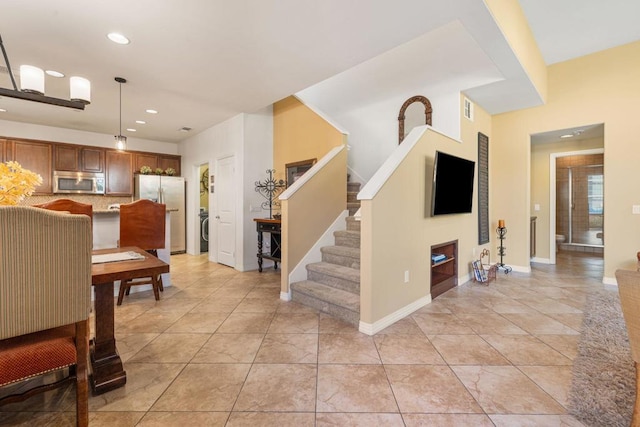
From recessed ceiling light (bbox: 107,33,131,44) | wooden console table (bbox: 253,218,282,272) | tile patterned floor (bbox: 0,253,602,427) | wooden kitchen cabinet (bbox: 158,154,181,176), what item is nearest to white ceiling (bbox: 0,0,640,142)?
recessed ceiling light (bbox: 107,33,131,44)

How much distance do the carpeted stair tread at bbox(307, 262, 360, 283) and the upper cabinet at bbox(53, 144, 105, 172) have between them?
5.48 meters

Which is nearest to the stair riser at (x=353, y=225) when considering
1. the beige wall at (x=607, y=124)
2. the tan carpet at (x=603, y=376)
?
the tan carpet at (x=603, y=376)

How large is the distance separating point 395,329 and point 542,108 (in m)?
4.38

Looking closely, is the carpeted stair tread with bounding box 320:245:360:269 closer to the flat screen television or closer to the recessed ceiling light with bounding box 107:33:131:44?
the flat screen television

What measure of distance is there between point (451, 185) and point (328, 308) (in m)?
2.06

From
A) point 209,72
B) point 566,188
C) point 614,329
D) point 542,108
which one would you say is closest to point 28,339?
point 209,72

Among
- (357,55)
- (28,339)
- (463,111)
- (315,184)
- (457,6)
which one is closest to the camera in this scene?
(28,339)

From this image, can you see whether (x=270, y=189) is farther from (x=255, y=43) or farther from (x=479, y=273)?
(x=479, y=273)

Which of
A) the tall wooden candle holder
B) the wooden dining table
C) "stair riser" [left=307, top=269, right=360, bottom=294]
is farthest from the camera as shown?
the tall wooden candle holder

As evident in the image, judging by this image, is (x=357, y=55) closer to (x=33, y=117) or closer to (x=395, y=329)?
(x=395, y=329)

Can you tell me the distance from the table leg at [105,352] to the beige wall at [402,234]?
1849 mm

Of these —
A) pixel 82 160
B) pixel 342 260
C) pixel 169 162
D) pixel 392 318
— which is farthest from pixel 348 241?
pixel 82 160

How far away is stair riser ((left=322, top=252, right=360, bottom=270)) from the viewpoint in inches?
129

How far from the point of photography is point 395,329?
8.43 feet
